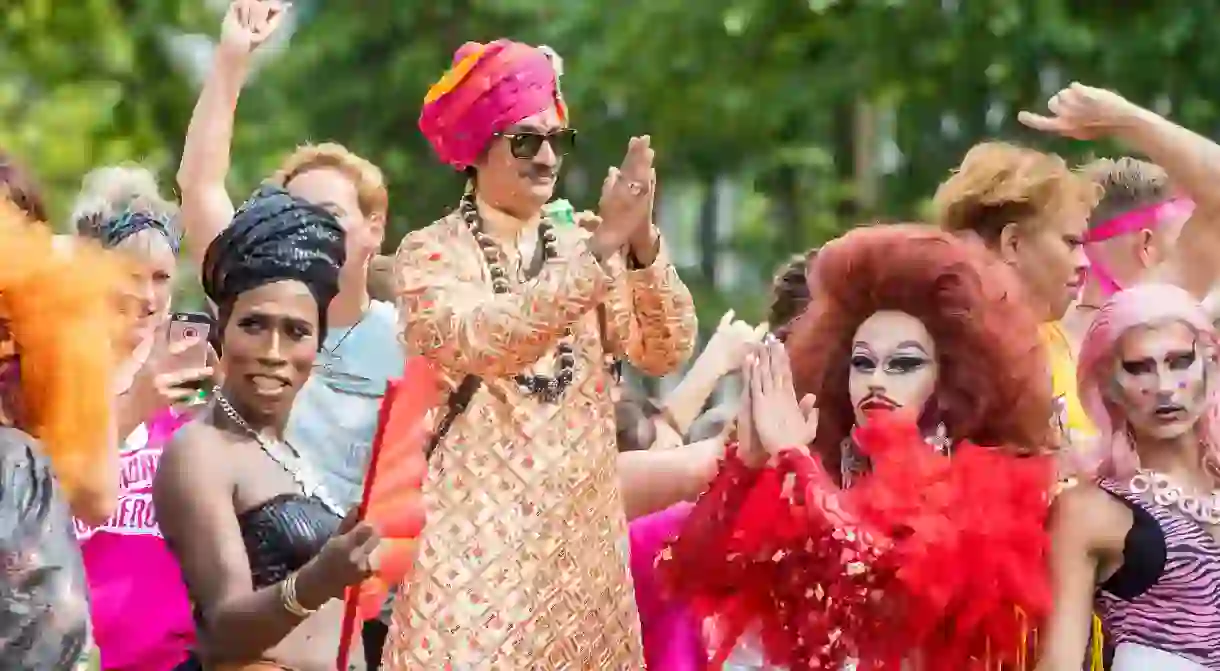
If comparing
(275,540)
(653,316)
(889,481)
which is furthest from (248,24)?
(889,481)

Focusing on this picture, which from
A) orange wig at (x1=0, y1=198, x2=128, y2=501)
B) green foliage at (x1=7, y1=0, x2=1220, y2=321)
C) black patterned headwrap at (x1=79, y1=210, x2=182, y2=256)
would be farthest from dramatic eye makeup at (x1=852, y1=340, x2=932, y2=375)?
green foliage at (x1=7, y1=0, x2=1220, y2=321)

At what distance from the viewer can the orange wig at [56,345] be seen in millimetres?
3916

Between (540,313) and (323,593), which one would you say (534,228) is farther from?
(323,593)

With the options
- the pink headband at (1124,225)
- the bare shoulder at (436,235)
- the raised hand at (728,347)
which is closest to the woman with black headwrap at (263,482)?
the bare shoulder at (436,235)

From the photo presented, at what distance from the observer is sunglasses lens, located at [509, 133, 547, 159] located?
450 centimetres

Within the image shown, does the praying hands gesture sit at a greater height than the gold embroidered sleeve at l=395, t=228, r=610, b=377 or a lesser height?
lesser

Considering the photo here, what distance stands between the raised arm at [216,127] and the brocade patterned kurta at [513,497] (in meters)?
1.31

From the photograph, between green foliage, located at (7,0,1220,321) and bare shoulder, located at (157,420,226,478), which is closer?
bare shoulder, located at (157,420,226,478)

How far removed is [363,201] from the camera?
6.07m

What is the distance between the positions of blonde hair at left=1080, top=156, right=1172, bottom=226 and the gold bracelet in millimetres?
2880

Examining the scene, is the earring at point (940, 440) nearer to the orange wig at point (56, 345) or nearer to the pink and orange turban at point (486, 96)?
the pink and orange turban at point (486, 96)

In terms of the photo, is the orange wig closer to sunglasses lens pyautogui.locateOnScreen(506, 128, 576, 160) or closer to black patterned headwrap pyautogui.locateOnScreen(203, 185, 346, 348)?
black patterned headwrap pyautogui.locateOnScreen(203, 185, 346, 348)

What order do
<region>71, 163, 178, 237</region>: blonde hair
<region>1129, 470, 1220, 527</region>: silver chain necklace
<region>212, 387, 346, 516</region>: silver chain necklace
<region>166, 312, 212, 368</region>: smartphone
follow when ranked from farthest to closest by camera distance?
<region>71, 163, 178, 237</region>: blonde hair → <region>166, 312, 212, 368</region>: smartphone → <region>212, 387, 346, 516</region>: silver chain necklace → <region>1129, 470, 1220, 527</region>: silver chain necklace

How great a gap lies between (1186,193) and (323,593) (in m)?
2.30
